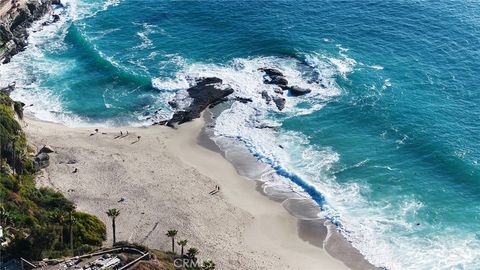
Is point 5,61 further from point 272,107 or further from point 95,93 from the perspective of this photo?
point 272,107

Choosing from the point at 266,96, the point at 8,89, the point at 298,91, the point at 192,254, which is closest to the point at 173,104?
the point at 266,96

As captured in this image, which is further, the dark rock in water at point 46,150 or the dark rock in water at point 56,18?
the dark rock in water at point 56,18

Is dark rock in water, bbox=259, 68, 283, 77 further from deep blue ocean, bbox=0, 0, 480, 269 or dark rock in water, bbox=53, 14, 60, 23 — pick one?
dark rock in water, bbox=53, 14, 60, 23

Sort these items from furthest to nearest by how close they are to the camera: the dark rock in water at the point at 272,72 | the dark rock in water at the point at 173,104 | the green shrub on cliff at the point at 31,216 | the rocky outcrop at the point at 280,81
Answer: the dark rock in water at the point at 272,72 < the rocky outcrop at the point at 280,81 < the dark rock in water at the point at 173,104 < the green shrub on cliff at the point at 31,216

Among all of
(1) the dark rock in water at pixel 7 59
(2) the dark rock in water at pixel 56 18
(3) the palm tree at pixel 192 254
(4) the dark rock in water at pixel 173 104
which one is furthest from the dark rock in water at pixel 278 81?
(2) the dark rock in water at pixel 56 18

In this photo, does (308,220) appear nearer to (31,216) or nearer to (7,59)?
(31,216)

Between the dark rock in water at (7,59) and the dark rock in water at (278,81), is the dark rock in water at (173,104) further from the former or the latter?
the dark rock in water at (7,59)

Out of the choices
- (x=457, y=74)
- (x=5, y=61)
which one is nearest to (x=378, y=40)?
(x=457, y=74)
